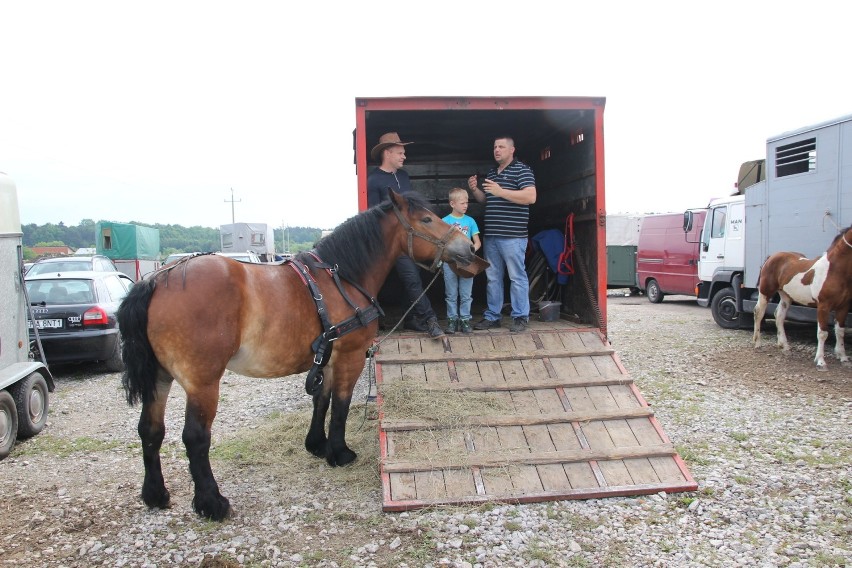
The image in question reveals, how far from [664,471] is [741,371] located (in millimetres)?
4252

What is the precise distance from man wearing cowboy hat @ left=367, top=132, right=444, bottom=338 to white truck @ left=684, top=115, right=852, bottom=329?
5.75 metres

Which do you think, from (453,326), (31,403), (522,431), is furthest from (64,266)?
(522,431)

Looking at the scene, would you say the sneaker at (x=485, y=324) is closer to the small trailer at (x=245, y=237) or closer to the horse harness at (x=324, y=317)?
the horse harness at (x=324, y=317)

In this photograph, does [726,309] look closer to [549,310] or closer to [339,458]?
[549,310]

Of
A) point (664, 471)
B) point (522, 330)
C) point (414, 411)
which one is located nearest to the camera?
point (664, 471)

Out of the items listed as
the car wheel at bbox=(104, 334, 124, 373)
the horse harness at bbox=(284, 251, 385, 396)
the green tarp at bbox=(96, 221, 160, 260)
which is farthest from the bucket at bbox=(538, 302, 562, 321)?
the green tarp at bbox=(96, 221, 160, 260)

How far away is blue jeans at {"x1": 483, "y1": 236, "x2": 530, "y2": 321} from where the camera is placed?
5160mm

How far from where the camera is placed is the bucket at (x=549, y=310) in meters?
5.73

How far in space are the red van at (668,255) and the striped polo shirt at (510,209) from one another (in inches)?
371

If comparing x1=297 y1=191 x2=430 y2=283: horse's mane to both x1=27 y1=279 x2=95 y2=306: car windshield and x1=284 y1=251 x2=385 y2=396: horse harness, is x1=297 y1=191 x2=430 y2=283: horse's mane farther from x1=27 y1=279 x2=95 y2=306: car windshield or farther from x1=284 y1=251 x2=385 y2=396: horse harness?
x1=27 y1=279 x2=95 y2=306: car windshield

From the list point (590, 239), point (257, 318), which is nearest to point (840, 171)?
point (590, 239)

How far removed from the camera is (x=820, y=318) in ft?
22.9

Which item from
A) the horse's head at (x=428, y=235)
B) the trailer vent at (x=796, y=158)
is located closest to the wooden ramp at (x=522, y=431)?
the horse's head at (x=428, y=235)

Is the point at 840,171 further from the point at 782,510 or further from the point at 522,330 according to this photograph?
the point at 782,510
